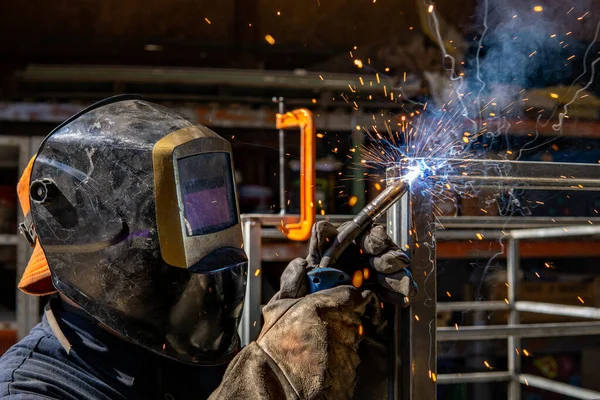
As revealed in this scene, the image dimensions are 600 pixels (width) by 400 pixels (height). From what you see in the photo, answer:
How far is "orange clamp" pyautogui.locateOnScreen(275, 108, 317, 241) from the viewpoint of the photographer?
259 centimetres

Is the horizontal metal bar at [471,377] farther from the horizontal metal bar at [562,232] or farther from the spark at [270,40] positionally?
the spark at [270,40]

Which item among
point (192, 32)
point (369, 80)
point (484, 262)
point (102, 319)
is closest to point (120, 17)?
point (192, 32)

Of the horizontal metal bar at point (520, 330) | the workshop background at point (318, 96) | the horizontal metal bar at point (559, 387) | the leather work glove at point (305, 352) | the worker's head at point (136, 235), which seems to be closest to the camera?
the leather work glove at point (305, 352)

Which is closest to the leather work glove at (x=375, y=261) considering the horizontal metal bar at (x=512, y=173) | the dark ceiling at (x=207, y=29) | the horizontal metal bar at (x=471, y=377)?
the horizontal metal bar at (x=512, y=173)

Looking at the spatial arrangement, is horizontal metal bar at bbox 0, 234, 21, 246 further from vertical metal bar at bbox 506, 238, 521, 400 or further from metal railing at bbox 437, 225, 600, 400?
vertical metal bar at bbox 506, 238, 521, 400

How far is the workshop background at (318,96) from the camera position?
12.4ft

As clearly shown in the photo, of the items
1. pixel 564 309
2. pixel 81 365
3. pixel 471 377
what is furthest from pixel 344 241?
pixel 471 377

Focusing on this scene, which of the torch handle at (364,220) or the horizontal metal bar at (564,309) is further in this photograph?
the horizontal metal bar at (564,309)

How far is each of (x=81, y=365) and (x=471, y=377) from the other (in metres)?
1.88

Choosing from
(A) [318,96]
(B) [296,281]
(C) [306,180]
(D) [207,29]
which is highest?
(D) [207,29]

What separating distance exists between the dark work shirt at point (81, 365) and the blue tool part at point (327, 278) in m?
0.51

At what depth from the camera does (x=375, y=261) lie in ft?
4.07

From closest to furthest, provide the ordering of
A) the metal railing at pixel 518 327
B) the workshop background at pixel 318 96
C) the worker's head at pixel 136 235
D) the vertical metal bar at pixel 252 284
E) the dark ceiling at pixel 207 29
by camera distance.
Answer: the worker's head at pixel 136 235 < the metal railing at pixel 518 327 < the vertical metal bar at pixel 252 284 < the workshop background at pixel 318 96 < the dark ceiling at pixel 207 29

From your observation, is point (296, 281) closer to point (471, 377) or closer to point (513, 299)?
point (471, 377)
